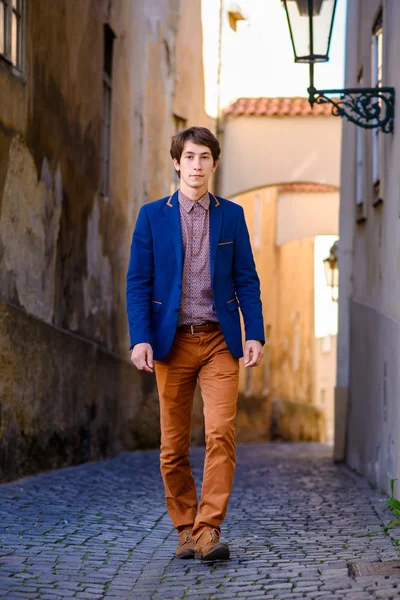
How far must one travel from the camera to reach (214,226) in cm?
527

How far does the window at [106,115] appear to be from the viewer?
42.2 ft

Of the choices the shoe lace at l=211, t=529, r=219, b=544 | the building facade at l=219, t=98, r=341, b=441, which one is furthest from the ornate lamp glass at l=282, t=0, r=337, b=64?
the building facade at l=219, t=98, r=341, b=441

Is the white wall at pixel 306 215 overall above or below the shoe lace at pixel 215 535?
above

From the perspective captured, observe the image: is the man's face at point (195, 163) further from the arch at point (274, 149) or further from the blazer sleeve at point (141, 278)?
the arch at point (274, 149)

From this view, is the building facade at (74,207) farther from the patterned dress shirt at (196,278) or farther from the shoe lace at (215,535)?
the shoe lace at (215,535)

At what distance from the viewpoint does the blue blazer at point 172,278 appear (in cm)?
517

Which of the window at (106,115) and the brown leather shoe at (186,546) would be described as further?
the window at (106,115)

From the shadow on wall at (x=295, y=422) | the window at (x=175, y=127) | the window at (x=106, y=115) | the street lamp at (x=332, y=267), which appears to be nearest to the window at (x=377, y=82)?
the window at (x=106, y=115)

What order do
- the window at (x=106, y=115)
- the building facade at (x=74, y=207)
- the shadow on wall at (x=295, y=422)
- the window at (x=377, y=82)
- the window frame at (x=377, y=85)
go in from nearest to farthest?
the building facade at (x=74, y=207)
the window frame at (x=377, y=85)
the window at (x=377, y=82)
the window at (x=106, y=115)
the shadow on wall at (x=295, y=422)

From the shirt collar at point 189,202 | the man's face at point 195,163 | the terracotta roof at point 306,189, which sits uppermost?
the terracotta roof at point 306,189

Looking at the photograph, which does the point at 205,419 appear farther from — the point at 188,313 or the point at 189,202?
the point at 189,202

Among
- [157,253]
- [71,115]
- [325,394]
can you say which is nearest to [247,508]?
[157,253]

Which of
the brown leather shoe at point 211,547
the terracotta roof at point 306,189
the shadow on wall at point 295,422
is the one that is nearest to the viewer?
the brown leather shoe at point 211,547

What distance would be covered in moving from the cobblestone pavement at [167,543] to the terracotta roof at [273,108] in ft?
39.2
